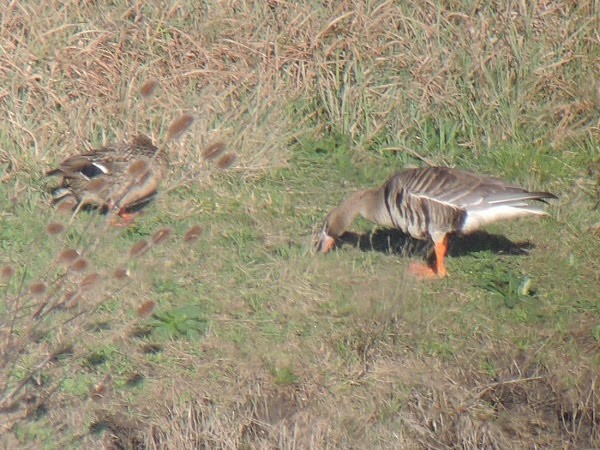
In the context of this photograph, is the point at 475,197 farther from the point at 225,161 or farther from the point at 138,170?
the point at 138,170

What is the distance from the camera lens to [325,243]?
784 cm

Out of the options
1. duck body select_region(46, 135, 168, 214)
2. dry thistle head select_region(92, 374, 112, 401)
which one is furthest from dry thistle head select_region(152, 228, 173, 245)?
duck body select_region(46, 135, 168, 214)

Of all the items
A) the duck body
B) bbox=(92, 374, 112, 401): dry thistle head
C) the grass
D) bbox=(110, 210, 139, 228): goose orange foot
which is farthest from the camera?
bbox=(110, 210, 139, 228): goose orange foot

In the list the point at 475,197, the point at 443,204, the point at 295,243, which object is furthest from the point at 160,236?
the point at 295,243

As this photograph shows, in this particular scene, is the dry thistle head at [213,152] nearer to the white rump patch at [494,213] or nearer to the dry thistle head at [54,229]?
the dry thistle head at [54,229]

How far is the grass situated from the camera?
612cm

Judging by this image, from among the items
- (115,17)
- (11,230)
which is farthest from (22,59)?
(11,230)

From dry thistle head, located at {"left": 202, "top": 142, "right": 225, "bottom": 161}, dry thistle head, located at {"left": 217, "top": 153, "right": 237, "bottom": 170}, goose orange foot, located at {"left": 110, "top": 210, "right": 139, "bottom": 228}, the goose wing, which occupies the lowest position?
goose orange foot, located at {"left": 110, "top": 210, "right": 139, "bottom": 228}

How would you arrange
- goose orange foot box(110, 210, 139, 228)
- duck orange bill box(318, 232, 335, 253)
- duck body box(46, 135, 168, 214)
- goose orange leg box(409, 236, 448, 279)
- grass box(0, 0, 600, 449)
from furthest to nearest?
goose orange foot box(110, 210, 139, 228) → duck body box(46, 135, 168, 214) → duck orange bill box(318, 232, 335, 253) → goose orange leg box(409, 236, 448, 279) → grass box(0, 0, 600, 449)

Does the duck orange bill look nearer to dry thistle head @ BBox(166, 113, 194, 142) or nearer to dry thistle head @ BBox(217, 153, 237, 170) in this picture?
dry thistle head @ BBox(217, 153, 237, 170)

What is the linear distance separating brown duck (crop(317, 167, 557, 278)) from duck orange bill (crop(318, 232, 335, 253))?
1.30 feet

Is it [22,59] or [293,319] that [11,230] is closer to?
[22,59]

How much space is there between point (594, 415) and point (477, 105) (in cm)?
392

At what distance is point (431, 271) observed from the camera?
7.61 m
